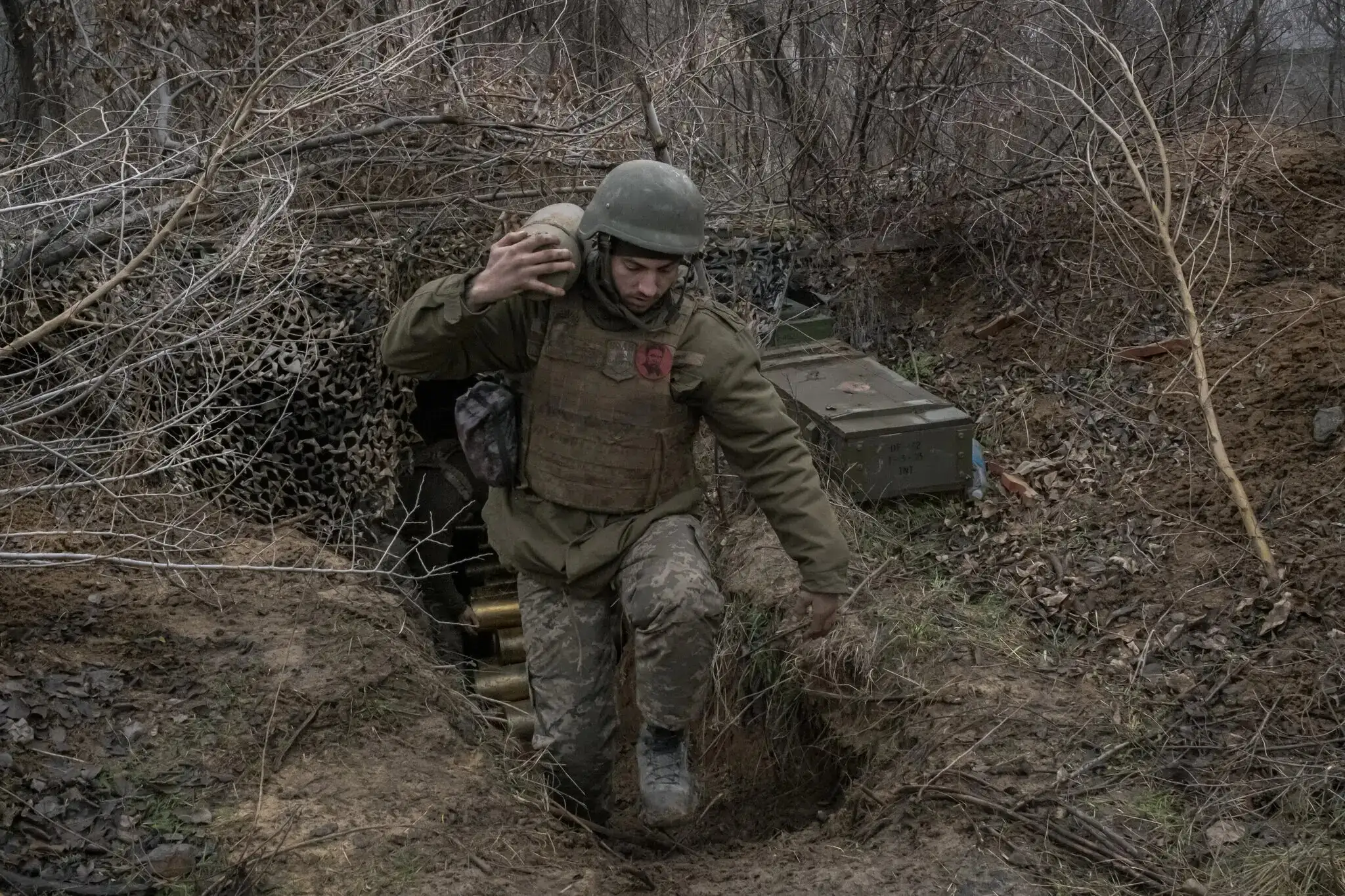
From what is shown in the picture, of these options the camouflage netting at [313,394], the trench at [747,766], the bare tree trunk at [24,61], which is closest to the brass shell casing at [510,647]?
the trench at [747,766]

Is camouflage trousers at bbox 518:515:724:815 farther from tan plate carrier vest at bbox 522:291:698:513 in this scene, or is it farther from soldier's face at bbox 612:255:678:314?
soldier's face at bbox 612:255:678:314

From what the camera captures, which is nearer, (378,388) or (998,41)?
(378,388)

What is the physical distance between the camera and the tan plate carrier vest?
13.1 ft

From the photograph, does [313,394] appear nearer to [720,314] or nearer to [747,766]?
[720,314]

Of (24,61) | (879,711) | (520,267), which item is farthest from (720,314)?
(24,61)

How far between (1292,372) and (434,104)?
13.4 feet

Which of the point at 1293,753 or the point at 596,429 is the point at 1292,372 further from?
the point at 596,429

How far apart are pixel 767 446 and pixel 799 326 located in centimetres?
294

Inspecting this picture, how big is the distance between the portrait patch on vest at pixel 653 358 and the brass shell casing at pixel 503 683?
2226 millimetres

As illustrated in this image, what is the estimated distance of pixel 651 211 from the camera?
3.77m

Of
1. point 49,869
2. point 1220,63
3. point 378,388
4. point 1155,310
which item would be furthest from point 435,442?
point 1220,63

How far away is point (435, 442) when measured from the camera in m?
6.24

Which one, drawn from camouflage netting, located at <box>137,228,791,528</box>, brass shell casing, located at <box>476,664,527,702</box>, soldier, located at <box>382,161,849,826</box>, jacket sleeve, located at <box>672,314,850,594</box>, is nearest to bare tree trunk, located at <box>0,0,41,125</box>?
camouflage netting, located at <box>137,228,791,528</box>

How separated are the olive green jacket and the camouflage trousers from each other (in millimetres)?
110
